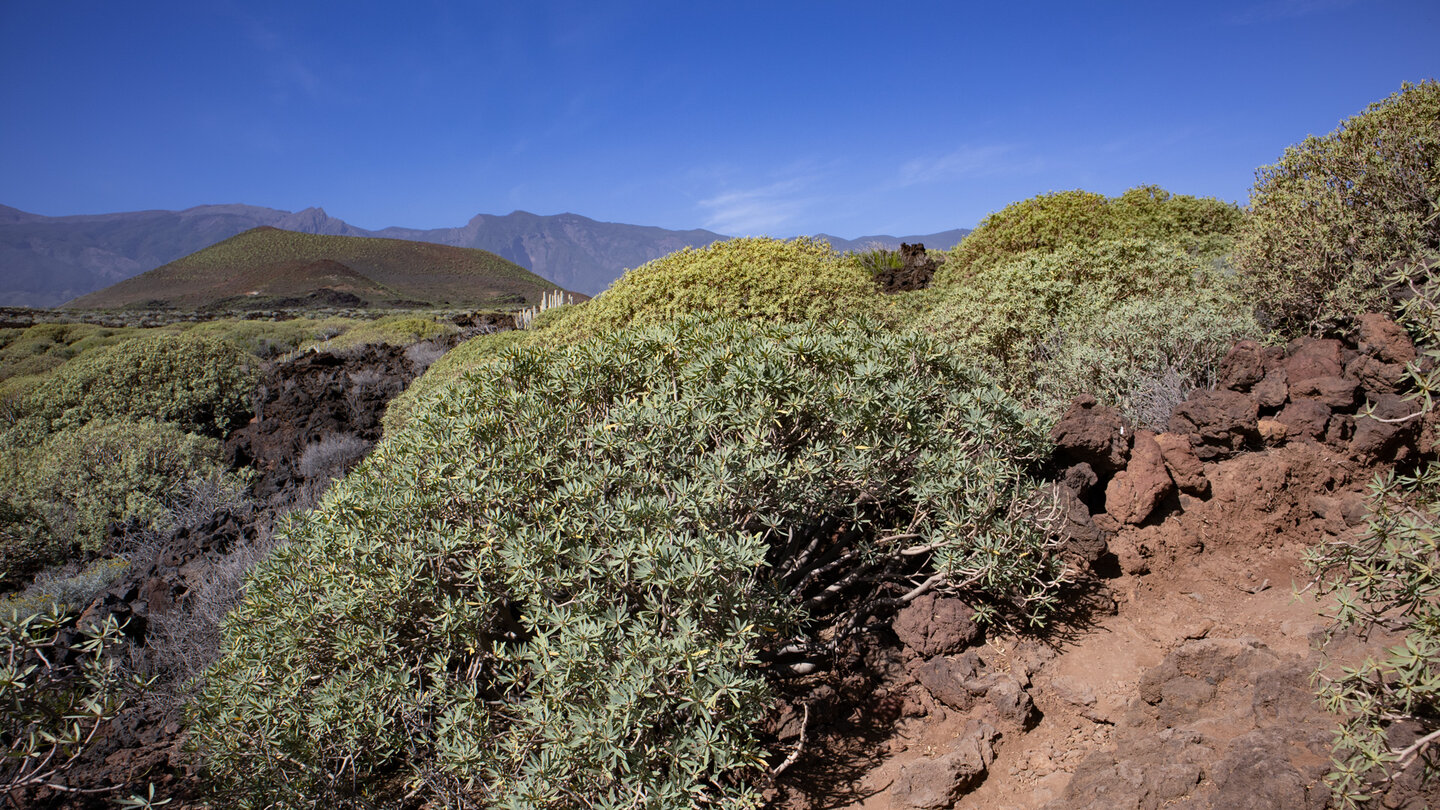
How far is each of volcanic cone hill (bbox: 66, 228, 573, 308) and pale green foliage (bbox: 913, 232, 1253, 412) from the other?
219 feet

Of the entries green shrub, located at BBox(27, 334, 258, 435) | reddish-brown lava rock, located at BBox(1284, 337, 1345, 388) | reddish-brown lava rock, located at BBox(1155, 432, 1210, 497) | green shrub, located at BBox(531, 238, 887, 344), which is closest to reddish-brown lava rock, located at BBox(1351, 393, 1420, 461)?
reddish-brown lava rock, located at BBox(1284, 337, 1345, 388)

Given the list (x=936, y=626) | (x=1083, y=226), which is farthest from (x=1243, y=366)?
(x=1083, y=226)

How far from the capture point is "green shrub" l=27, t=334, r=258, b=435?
422 inches

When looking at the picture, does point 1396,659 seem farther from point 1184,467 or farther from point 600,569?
point 600,569

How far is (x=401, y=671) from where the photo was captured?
2703 millimetres

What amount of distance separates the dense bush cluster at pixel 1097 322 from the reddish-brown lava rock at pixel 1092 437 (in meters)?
0.70

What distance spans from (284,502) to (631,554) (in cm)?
554

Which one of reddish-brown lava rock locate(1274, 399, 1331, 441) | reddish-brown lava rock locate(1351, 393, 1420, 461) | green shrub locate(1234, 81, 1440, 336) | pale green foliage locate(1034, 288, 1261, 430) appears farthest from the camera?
green shrub locate(1234, 81, 1440, 336)

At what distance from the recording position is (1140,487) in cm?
388

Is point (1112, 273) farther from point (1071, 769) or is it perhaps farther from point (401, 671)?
point (401, 671)

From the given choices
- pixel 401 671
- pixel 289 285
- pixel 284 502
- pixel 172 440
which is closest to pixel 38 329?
pixel 172 440

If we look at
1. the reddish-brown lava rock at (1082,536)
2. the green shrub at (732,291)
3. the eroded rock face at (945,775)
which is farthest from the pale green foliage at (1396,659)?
the green shrub at (732,291)

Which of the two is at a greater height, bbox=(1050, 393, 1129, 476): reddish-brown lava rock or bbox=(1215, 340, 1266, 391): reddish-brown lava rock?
bbox=(1215, 340, 1266, 391): reddish-brown lava rock

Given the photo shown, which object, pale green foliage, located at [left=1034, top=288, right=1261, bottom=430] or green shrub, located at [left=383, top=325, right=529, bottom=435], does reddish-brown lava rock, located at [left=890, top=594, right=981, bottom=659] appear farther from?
green shrub, located at [left=383, top=325, right=529, bottom=435]
